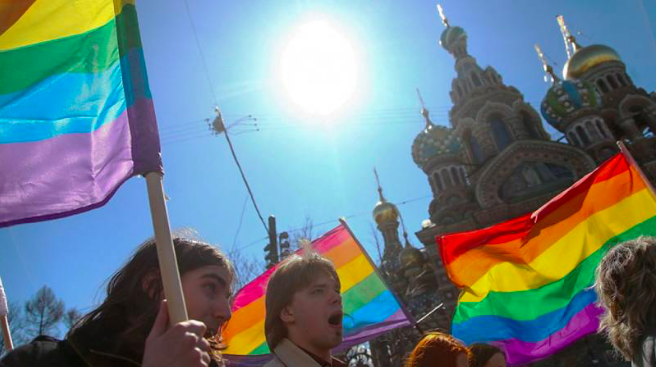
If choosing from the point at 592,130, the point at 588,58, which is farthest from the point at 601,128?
the point at 588,58

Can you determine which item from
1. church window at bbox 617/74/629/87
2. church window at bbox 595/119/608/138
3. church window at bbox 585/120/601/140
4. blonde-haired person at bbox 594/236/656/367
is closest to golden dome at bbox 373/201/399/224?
church window at bbox 585/120/601/140

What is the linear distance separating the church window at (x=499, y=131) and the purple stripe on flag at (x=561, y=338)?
24.1 meters

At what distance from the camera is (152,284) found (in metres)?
1.80

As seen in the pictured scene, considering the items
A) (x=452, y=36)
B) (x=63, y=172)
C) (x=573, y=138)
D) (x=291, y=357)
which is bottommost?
(x=291, y=357)

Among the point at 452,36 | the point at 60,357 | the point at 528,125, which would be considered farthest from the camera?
the point at 452,36

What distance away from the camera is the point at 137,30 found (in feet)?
5.75

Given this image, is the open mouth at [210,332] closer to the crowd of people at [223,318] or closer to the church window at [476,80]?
the crowd of people at [223,318]

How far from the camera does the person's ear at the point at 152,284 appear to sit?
5.81 ft

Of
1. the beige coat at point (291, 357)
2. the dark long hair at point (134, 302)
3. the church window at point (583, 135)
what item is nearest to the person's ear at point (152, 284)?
the dark long hair at point (134, 302)

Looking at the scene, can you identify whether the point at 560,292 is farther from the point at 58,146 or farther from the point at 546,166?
the point at 546,166

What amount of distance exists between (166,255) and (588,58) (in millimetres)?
35950

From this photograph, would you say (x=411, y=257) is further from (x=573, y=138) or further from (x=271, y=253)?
(x=271, y=253)

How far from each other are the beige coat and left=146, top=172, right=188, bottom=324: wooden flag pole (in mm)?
1143

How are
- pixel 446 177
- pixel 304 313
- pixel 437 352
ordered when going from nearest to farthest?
pixel 304 313
pixel 437 352
pixel 446 177
